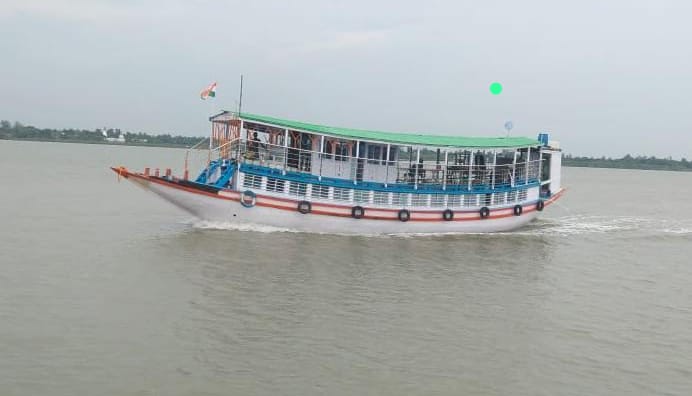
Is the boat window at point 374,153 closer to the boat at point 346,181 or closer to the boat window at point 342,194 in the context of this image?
the boat at point 346,181

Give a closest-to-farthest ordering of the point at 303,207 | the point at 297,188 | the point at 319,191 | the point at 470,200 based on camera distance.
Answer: the point at 303,207 → the point at 297,188 → the point at 319,191 → the point at 470,200

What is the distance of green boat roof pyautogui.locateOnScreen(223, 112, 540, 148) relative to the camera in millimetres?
20953

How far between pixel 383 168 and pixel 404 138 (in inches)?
50.5

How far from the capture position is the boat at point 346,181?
20.5 metres

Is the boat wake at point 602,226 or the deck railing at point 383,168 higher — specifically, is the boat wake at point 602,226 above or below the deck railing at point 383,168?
below

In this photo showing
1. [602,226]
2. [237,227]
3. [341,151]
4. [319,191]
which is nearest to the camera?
[237,227]

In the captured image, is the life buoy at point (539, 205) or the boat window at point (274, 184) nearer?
the boat window at point (274, 184)

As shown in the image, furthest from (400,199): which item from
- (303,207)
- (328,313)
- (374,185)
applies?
(328,313)

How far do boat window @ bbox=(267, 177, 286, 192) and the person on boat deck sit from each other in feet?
3.38

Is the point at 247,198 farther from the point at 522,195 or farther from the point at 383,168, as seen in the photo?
the point at 522,195

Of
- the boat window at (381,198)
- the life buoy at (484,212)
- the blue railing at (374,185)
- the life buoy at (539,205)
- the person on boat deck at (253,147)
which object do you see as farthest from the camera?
the life buoy at (539,205)

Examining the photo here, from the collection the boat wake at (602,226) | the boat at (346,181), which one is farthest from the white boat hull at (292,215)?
the boat wake at (602,226)

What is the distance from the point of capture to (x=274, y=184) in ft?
68.0

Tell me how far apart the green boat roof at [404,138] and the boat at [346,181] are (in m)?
0.05
